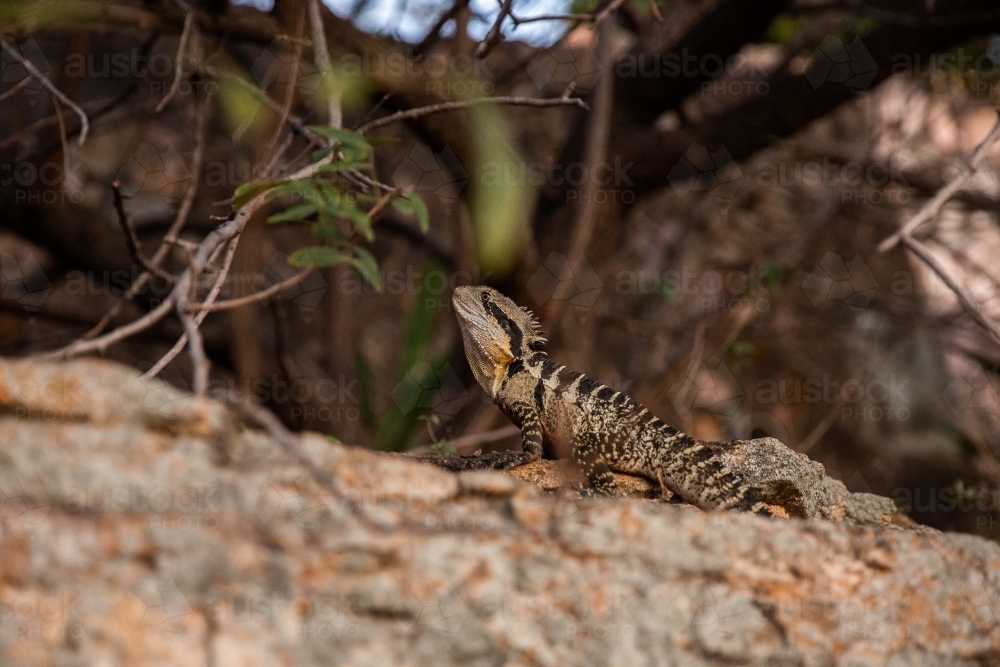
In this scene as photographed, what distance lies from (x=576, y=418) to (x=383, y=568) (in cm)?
216

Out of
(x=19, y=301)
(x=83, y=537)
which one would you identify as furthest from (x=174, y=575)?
(x=19, y=301)

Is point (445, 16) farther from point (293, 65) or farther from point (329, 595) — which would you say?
point (329, 595)

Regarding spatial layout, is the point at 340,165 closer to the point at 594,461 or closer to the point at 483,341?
the point at 483,341

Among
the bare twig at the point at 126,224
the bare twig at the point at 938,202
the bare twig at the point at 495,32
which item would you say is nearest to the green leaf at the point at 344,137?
the bare twig at the point at 126,224

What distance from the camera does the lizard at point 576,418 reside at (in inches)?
153

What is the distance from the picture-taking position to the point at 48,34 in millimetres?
8734

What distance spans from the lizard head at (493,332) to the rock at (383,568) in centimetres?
201

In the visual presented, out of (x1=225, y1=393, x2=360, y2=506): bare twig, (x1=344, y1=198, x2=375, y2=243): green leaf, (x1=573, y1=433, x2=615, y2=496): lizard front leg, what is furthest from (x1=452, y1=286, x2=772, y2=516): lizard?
(x1=225, y1=393, x2=360, y2=506): bare twig

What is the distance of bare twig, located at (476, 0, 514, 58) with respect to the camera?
452 cm

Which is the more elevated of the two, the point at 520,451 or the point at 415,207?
the point at 415,207

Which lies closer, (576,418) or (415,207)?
(415,207)

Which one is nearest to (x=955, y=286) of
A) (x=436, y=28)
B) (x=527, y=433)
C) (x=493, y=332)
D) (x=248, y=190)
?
(x=527, y=433)

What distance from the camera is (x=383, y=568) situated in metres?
2.29

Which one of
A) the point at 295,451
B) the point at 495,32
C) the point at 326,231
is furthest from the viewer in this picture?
the point at 495,32
